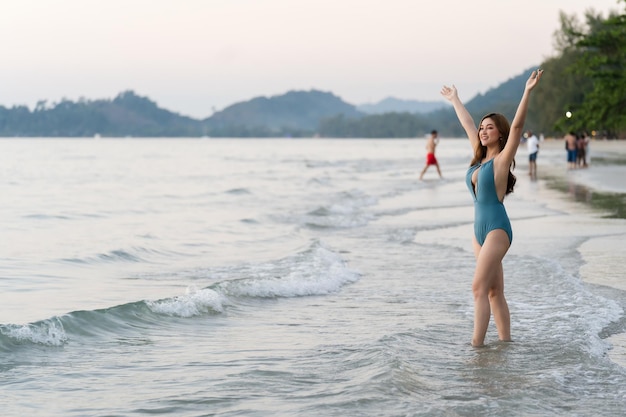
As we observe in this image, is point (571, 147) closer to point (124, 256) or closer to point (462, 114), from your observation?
point (124, 256)

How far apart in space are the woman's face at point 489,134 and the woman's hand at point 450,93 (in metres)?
0.65

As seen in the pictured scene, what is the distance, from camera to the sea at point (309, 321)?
18.2ft

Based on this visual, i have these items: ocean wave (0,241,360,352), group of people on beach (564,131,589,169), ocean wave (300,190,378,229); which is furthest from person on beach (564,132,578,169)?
ocean wave (0,241,360,352)

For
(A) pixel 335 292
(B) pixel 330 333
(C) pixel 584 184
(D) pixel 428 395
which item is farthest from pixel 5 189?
(D) pixel 428 395

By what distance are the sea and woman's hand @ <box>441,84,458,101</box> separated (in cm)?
191

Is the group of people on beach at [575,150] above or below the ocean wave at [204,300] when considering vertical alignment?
above

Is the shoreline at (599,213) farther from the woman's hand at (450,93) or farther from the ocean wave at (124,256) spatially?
the ocean wave at (124,256)

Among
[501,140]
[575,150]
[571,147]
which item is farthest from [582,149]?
[501,140]

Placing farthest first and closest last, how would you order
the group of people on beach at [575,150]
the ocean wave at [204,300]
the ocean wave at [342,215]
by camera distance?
the group of people on beach at [575,150], the ocean wave at [342,215], the ocean wave at [204,300]

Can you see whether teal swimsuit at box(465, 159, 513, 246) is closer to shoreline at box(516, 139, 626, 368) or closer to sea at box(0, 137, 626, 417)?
sea at box(0, 137, 626, 417)

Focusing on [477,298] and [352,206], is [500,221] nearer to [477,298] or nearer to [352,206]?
[477,298]

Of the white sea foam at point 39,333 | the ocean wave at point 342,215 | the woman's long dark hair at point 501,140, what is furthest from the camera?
the ocean wave at point 342,215

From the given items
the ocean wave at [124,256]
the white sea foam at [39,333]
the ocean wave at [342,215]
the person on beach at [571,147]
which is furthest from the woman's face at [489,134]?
the person on beach at [571,147]

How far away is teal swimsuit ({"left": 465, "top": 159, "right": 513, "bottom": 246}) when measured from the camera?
6.21m
